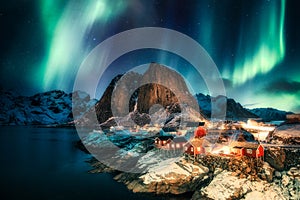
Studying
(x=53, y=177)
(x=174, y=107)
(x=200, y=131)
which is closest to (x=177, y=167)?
(x=200, y=131)

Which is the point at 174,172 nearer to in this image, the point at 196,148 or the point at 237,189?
the point at 196,148

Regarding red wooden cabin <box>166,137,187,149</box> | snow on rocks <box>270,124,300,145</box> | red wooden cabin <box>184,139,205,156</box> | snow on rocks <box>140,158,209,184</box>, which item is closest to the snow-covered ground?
snow on rocks <box>140,158,209,184</box>

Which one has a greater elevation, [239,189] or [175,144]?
[175,144]

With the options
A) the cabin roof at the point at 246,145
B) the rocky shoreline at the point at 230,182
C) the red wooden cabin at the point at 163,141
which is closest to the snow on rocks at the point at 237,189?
the rocky shoreline at the point at 230,182

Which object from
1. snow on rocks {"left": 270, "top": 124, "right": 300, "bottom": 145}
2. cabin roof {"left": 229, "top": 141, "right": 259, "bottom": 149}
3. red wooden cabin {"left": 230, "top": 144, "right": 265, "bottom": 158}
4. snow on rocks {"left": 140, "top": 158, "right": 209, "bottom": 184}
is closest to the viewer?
snow on rocks {"left": 140, "top": 158, "right": 209, "bottom": 184}

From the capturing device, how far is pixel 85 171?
5581cm

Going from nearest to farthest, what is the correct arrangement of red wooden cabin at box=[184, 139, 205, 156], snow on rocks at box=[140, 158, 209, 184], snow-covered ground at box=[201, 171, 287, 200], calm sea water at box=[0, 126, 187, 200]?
snow-covered ground at box=[201, 171, 287, 200] < calm sea water at box=[0, 126, 187, 200] < snow on rocks at box=[140, 158, 209, 184] < red wooden cabin at box=[184, 139, 205, 156]

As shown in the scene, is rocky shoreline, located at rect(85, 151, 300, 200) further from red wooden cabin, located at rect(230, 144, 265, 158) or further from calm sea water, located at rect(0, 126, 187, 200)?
calm sea water, located at rect(0, 126, 187, 200)

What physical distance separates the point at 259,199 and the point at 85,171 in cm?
4079

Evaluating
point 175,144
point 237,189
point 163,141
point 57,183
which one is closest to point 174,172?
point 237,189

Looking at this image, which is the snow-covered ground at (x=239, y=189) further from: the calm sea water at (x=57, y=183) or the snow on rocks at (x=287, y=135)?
the snow on rocks at (x=287, y=135)

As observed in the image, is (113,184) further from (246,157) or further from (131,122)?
(131,122)

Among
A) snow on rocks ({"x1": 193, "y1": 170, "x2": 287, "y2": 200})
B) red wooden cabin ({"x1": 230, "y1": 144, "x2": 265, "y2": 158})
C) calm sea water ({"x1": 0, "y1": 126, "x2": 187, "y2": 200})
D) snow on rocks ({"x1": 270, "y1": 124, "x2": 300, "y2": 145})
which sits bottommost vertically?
calm sea water ({"x1": 0, "y1": 126, "x2": 187, "y2": 200})

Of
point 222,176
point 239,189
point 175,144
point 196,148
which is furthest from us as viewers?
point 175,144
